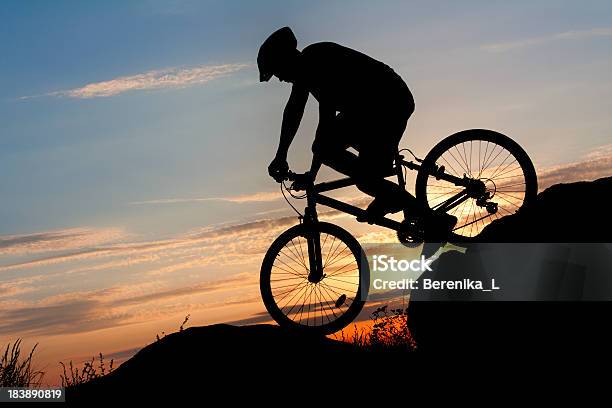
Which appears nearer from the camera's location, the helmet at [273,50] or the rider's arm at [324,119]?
the helmet at [273,50]

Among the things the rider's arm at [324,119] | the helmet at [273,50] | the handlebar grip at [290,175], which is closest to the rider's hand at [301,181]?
the handlebar grip at [290,175]

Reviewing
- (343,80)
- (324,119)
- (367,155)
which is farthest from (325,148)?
(343,80)


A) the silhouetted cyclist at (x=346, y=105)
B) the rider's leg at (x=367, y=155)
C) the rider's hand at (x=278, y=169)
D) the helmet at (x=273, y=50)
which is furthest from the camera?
the rider's hand at (x=278, y=169)

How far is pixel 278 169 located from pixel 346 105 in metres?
1.13

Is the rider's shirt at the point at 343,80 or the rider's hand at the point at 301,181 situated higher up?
the rider's shirt at the point at 343,80

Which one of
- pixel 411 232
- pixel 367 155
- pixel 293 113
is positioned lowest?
pixel 411 232

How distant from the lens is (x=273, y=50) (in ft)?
30.4

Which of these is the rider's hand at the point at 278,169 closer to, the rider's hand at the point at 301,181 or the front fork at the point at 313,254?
the rider's hand at the point at 301,181

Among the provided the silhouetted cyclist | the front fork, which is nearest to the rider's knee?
the silhouetted cyclist

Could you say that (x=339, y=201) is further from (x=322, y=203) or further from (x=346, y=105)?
Result: (x=346, y=105)

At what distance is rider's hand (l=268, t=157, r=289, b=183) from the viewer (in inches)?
386

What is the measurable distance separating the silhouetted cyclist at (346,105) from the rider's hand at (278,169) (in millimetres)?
12

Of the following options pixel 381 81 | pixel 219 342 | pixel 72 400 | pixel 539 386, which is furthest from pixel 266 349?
pixel 381 81

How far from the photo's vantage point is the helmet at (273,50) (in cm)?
925
